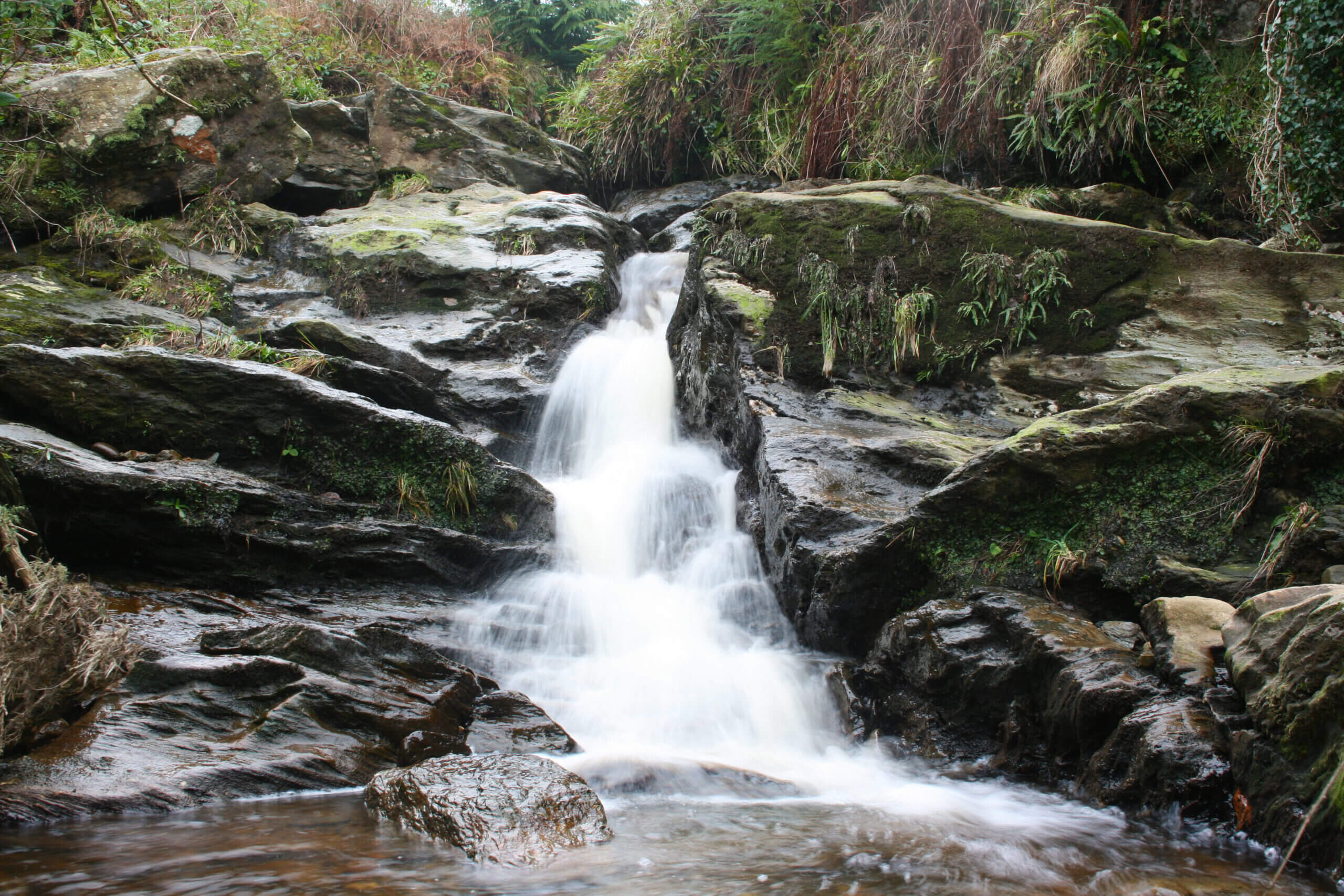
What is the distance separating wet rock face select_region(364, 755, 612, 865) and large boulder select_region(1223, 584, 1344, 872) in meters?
2.55

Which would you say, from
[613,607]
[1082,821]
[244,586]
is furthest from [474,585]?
[1082,821]

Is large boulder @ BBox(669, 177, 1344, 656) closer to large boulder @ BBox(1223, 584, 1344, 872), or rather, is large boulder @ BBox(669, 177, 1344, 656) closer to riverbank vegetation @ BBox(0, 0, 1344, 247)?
large boulder @ BBox(1223, 584, 1344, 872)

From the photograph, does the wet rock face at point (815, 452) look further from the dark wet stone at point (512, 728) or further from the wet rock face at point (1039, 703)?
the dark wet stone at point (512, 728)

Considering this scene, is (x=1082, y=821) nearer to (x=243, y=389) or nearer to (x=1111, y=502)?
(x=1111, y=502)

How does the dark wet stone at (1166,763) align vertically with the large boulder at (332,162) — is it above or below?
below

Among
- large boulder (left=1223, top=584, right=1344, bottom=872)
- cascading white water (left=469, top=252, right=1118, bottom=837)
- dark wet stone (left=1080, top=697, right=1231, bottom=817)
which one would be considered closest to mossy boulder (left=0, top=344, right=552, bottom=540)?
cascading white water (left=469, top=252, right=1118, bottom=837)

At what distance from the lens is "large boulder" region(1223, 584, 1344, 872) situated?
2.71 m

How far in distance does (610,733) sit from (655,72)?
11.3 meters

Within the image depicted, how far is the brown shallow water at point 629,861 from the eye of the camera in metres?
2.48

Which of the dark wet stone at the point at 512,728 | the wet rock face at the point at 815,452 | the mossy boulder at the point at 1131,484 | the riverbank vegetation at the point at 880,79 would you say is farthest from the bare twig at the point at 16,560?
the mossy boulder at the point at 1131,484

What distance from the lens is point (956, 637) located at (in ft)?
14.4

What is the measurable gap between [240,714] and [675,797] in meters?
2.18

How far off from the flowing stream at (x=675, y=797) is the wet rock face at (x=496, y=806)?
0.28 ft

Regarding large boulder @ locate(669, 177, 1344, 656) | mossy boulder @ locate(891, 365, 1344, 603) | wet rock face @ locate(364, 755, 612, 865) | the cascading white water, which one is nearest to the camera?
wet rock face @ locate(364, 755, 612, 865)
